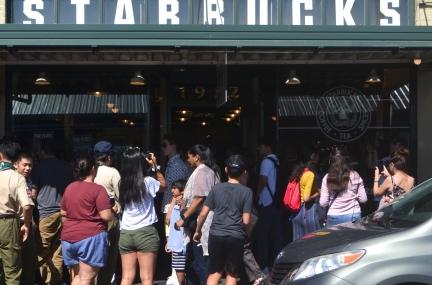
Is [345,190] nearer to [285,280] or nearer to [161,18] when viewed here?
[285,280]

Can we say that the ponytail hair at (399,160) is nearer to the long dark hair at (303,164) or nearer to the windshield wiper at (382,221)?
the long dark hair at (303,164)

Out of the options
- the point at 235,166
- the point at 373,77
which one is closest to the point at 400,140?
the point at 373,77

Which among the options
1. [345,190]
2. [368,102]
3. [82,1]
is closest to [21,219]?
[82,1]

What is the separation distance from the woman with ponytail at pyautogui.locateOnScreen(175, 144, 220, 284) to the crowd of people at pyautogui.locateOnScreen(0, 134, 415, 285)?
13mm

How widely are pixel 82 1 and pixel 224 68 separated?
2.43 meters

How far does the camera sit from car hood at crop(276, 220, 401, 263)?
5.06 m

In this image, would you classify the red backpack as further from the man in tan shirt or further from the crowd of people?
the man in tan shirt

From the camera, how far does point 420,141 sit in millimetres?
9852

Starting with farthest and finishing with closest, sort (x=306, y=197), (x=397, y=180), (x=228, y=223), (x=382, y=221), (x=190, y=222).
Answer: (x=306, y=197) → (x=397, y=180) → (x=190, y=222) → (x=228, y=223) → (x=382, y=221)

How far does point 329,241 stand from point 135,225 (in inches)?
97.9

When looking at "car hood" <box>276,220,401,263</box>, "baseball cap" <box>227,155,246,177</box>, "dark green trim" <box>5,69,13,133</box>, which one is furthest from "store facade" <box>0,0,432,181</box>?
"car hood" <box>276,220,401,263</box>

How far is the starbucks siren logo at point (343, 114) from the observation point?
391 inches

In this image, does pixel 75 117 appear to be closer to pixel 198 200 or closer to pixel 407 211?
pixel 198 200

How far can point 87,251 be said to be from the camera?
249 inches
